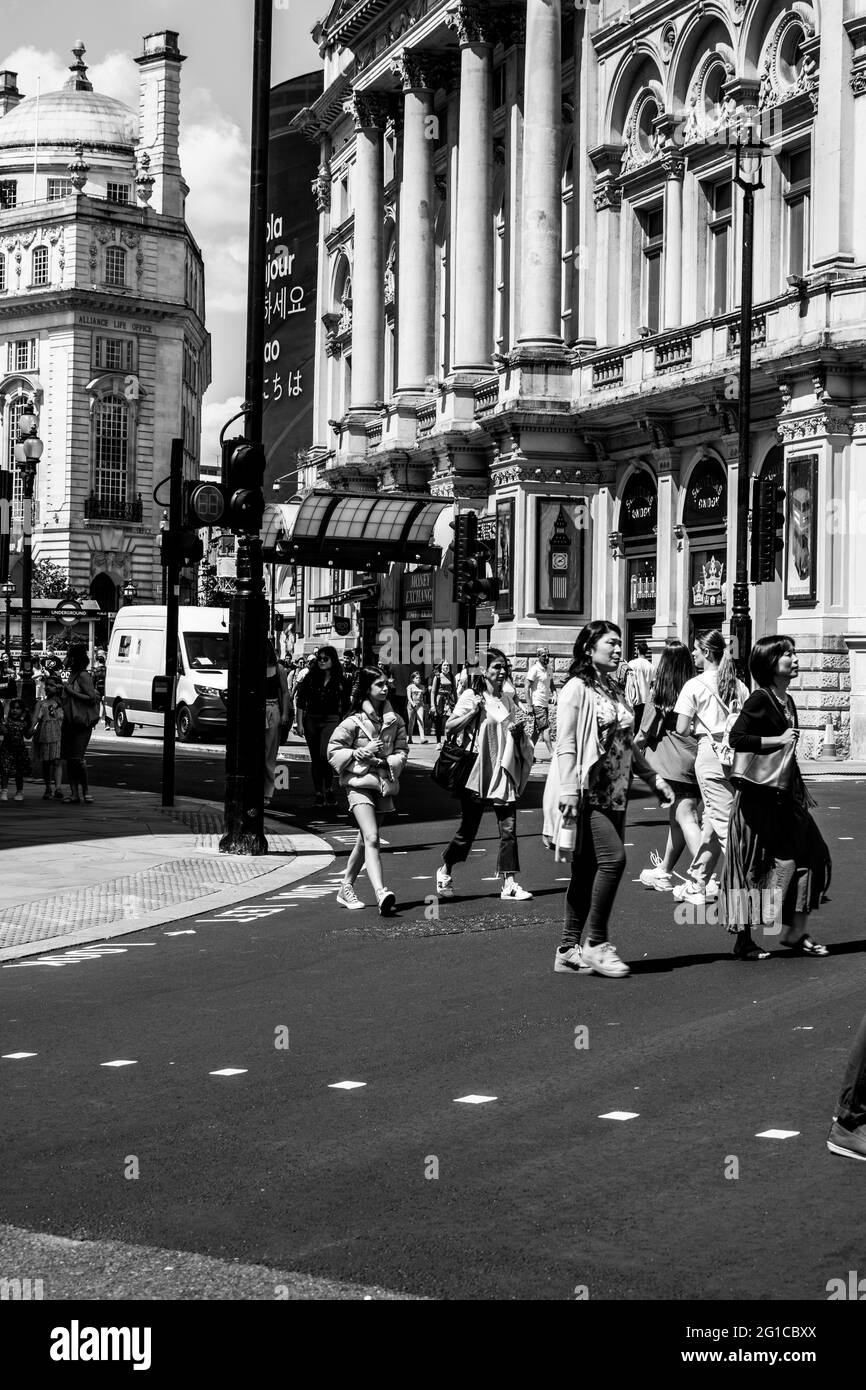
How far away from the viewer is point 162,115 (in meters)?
115

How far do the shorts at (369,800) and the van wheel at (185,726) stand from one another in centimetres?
2549

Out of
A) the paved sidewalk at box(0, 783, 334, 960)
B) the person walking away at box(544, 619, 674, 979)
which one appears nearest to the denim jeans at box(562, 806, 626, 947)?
the person walking away at box(544, 619, 674, 979)

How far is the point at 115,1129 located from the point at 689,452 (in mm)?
33308

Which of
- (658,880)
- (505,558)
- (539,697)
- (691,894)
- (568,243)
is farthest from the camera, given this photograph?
(568,243)

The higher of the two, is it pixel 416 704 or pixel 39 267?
pixel 39 267

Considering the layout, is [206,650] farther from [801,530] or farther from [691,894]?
[691,894]

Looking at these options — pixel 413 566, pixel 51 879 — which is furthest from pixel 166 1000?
pixel 413 566

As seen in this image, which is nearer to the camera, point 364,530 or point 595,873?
point 595,873

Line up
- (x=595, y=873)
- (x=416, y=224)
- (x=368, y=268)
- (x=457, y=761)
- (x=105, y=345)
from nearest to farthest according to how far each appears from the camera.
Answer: (x=595, y=873)
(x=457, y=761)
(x=416, y=224)
(x=368, y=268)
(x=105, y=345)

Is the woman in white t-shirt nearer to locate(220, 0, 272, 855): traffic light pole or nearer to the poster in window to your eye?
locate(220, 0, 272, 855): traffic light pole

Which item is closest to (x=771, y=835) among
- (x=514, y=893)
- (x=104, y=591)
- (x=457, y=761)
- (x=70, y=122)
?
(x=514, y=893)

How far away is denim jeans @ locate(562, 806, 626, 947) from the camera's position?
10.3 metres

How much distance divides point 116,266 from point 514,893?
10456 centimetres
